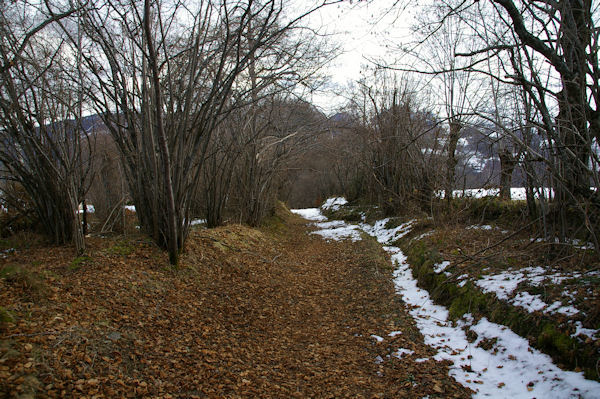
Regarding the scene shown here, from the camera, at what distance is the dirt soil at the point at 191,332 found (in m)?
2.49

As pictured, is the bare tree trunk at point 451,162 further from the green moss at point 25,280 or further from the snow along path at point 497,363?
the green moss at point 25,280

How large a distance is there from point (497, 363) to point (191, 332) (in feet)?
9.88

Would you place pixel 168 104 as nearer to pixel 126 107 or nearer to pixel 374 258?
pixel 126 107

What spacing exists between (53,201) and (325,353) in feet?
16.6

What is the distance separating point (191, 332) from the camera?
3.59m

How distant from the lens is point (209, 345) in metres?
3.44

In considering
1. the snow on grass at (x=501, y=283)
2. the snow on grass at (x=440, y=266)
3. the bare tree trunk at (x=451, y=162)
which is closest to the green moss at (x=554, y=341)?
the snow on grass at (x=501, y=283)

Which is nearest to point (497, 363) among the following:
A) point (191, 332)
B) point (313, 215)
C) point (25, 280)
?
point (191, 332)

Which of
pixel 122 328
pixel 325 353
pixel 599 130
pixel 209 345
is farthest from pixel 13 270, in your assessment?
pixel 599 130

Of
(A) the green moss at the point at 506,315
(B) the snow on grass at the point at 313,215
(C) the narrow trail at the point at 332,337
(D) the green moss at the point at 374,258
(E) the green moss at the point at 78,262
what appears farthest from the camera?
(B) the snow on grass at the point at 313,215

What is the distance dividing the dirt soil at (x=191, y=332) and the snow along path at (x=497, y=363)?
18 centimetres

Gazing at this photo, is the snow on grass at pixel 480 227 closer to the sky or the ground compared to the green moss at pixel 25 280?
closer to the ground

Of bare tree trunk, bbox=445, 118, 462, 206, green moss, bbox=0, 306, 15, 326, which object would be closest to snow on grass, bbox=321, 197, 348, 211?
bare tree trunk, bbox=445, 118, 462, 206

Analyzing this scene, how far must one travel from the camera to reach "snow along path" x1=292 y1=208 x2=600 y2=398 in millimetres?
2586
